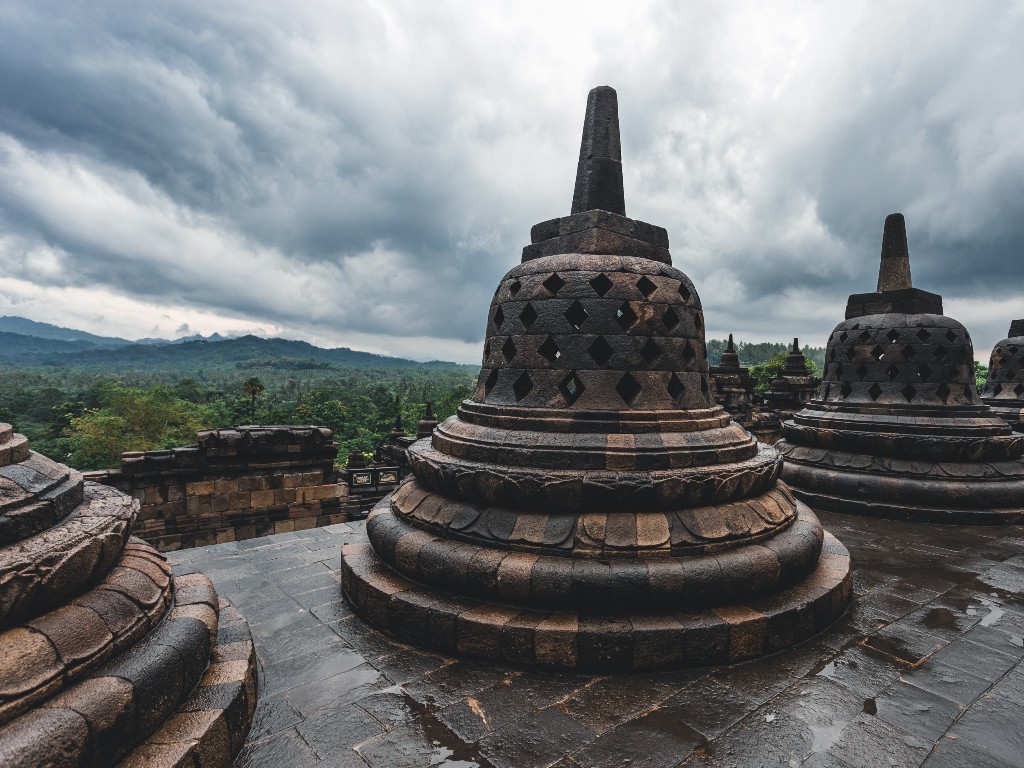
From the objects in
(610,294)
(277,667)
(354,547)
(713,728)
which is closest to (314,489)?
(354,547)

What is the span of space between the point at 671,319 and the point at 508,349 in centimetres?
138

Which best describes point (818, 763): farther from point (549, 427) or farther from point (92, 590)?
point (92, 590)

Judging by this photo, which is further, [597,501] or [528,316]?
[528,316]

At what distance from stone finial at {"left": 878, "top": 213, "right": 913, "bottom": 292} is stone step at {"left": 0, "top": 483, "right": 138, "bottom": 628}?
10.0 meters

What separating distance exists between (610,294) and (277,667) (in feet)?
11.2

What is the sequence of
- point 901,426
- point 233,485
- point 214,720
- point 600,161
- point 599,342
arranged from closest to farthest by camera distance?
1. point 214,720
2. point 599,342
3. point 600,161
4. point 901,426
5. point 233,485

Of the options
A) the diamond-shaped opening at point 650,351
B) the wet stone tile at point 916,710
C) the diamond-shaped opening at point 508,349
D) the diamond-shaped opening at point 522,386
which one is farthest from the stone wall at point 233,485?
the wet stone tile at point 916,710

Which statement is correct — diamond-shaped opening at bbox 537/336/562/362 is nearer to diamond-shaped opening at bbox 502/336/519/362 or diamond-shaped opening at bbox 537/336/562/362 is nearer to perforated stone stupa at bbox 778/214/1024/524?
diamond-shaped opening at bbox 502/336/519/362

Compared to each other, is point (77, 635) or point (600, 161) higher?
point (600, 161)

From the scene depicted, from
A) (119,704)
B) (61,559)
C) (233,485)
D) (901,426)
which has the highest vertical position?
(901,426)

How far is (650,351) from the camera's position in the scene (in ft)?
13.9

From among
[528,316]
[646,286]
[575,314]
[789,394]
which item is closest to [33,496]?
[528,316]

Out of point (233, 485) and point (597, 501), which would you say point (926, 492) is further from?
point (233, 485)

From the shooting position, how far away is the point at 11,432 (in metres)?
2.61
